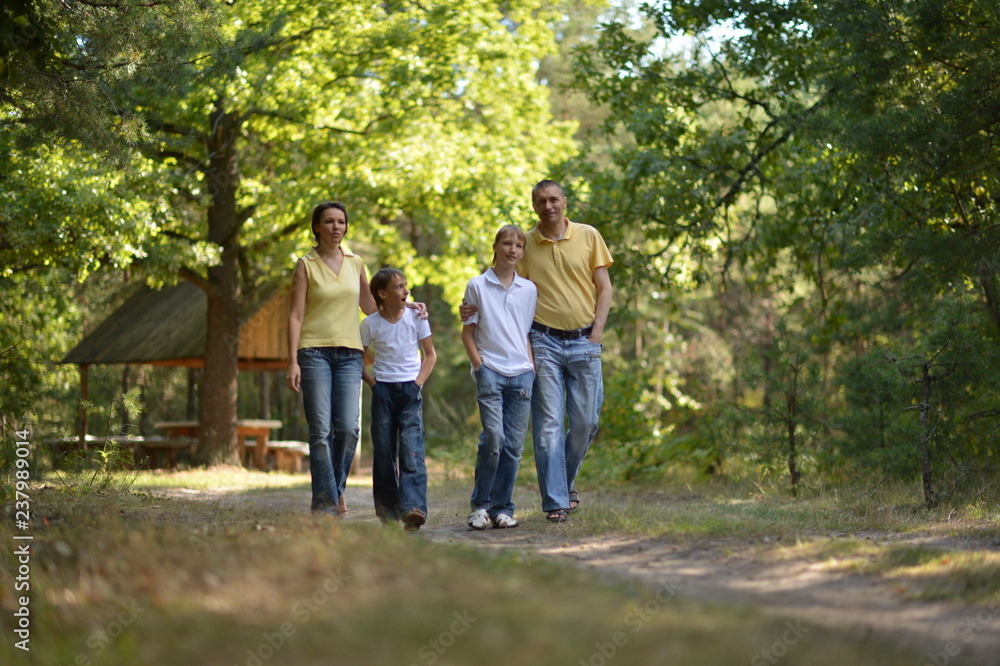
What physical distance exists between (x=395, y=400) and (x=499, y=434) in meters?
0.76

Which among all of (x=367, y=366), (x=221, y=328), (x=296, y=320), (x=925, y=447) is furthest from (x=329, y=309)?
(x=221, y=328)

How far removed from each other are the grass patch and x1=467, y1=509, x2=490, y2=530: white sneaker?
202cm

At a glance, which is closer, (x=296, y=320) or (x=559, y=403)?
(x=296, y=320)

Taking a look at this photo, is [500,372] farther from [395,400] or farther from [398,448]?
[398,448]

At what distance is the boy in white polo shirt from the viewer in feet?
21.7

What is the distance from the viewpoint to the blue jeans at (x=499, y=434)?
6598 mm

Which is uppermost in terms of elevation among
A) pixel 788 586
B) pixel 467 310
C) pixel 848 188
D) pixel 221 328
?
pixel 848 188

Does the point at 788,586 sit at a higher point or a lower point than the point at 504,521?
higher

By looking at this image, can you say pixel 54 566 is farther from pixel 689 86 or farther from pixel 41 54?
pixel 689 86

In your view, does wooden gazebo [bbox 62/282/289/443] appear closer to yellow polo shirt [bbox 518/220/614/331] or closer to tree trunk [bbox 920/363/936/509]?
yellow polo shirt [bbox 518/220/614/331]

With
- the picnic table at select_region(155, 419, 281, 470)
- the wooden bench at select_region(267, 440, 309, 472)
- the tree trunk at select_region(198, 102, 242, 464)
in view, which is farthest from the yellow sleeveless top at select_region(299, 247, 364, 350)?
the wooden bench at select_region(267, 440, 309, 472)

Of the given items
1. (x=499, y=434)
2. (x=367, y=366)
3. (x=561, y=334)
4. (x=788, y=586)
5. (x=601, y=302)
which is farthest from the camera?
(x=367, y=366)

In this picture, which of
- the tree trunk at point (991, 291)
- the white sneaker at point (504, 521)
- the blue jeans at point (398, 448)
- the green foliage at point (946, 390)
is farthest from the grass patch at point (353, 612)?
the tree trunk at point (991, 291)

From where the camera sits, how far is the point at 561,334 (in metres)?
6.88
